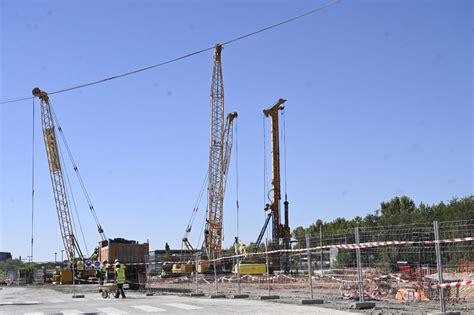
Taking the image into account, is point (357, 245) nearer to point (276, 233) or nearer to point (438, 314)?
point (438, 314)

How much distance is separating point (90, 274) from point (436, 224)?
48238mm

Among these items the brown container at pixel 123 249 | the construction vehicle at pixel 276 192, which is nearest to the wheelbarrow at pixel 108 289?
the brown container at pixel 123 249

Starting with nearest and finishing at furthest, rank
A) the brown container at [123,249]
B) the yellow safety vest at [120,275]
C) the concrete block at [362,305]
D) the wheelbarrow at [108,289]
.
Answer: the concrete block at [362,305] → the yellow safety vest at [120,275] → the wheelbarrow at [108,289] → the brown container at [123,249]

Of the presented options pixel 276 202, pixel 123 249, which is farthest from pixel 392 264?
pixel 276 202

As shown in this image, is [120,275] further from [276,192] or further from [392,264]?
[276,192]

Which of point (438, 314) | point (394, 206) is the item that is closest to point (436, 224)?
point (438, 314)

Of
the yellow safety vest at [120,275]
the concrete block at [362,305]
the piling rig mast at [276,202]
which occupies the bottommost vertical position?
the concrete block at [362,305]

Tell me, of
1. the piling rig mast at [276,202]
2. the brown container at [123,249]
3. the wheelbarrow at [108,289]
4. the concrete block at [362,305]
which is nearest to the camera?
the concrete block at [362,305]

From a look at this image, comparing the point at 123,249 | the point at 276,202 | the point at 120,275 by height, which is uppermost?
the point at 276,202

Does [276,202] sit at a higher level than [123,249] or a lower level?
higher

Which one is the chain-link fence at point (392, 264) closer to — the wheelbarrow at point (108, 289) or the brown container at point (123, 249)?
the wheelbarrow at point (108, 289)

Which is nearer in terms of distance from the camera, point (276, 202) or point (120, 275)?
point (120, 275)

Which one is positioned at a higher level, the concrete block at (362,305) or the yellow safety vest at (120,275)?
the yellow safety vest at (120,275)

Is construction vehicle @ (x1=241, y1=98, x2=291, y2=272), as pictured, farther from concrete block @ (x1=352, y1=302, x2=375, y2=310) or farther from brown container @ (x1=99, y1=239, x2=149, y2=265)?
concrete block @ (x1=352, y1=302, x2=375, y2=310)
